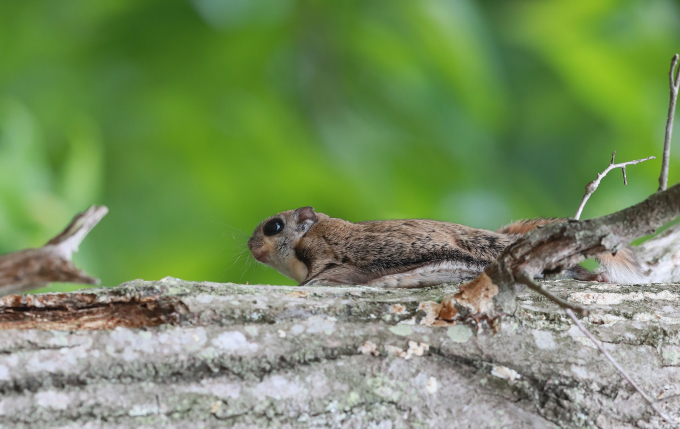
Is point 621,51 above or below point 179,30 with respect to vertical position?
above

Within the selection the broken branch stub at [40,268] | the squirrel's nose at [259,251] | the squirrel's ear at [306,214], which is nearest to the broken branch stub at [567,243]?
the broken branch stub at [40,268]

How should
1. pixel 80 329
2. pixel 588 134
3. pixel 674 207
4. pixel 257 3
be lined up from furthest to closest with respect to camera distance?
pixel 588 134 → pixel 257 3 → pixel 80 329 → pixel 674 207

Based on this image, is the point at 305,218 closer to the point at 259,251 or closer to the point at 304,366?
the point at 259,251

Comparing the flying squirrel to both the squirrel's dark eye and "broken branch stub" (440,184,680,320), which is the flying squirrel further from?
"broken branch stub" (440,184,680,320)

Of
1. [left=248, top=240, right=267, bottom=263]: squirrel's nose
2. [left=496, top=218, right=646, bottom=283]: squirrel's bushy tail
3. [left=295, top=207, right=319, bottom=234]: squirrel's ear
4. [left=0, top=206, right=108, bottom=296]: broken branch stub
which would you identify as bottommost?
[left=0, top=206, right=108, bottom=296]: broken branch stub

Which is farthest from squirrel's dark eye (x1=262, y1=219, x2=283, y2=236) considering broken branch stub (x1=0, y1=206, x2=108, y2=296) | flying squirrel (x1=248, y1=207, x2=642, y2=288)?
broken branch stub (x1=0, y1=206, x2=108, y2=296)

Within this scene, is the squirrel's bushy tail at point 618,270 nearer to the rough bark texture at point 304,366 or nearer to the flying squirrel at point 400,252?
the flying squirrel at point 400,252

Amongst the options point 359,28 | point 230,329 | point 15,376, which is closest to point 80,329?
point 15,376

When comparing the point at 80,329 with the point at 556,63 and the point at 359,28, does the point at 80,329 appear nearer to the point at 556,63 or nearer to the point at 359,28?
the point at 359,28
